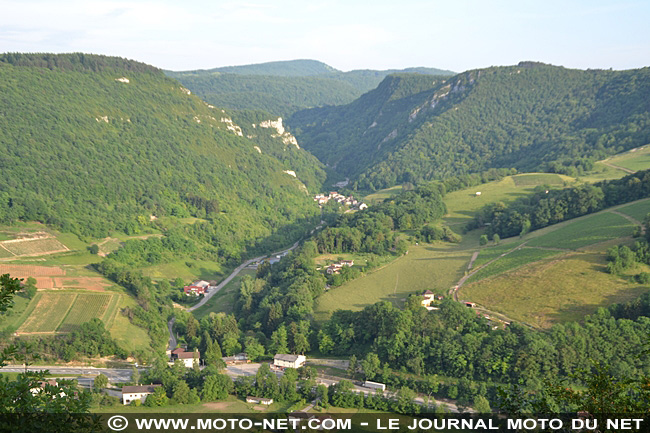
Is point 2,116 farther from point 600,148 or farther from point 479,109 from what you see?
point 479,109

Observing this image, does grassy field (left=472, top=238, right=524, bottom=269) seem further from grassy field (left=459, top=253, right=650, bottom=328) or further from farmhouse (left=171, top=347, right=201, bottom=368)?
farmhouse (left=171, top=347, right=201, bottom=368)

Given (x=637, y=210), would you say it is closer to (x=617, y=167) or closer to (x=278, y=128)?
(x=617, y=167)

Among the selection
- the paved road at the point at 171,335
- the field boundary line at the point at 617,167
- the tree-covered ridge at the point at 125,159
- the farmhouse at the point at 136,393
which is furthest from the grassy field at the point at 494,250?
the field boundary line at the point at 617,167

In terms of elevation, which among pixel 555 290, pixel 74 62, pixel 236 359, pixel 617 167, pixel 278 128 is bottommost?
pixel 236 359

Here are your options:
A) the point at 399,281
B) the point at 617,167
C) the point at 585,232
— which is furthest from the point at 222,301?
the point at 617,167

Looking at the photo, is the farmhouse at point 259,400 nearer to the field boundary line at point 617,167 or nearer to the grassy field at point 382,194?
the field boundary line at point 617,167

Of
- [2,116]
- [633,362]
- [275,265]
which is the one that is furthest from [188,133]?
[633,362]

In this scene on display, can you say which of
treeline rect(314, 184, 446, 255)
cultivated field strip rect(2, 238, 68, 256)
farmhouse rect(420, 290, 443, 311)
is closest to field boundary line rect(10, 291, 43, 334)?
cultivated field strip rect(2, 238, 68, 256)
